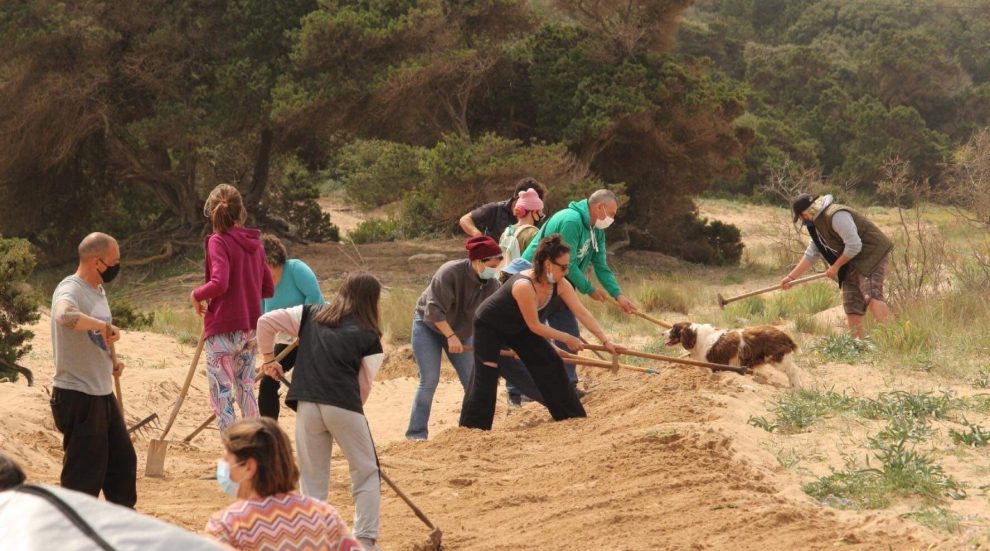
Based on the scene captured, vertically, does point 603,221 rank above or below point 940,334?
above

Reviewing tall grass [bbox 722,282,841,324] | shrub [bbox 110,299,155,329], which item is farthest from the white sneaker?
shrub [bbox 110,299,155,329]

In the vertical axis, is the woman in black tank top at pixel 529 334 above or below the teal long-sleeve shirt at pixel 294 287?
below

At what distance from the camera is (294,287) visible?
27.6 feet

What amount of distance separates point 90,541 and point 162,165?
25.1m

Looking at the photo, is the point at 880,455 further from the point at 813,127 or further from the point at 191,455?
the point at 813,127

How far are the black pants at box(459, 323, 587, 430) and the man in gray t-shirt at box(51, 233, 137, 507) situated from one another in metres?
2.98

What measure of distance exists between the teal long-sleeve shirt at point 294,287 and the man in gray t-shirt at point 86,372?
6.07 ft

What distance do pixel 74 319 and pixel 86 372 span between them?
35 cm

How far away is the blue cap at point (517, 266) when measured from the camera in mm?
9352

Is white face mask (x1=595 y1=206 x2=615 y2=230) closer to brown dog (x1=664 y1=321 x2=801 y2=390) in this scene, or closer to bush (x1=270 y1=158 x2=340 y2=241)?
brown dog (x1=664 y1=321 x2=801 y2=390)

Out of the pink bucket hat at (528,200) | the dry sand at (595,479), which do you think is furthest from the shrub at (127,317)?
the pink bucket hat at (528,200)

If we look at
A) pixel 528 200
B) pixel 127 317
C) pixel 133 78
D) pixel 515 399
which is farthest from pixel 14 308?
pixel 133 78

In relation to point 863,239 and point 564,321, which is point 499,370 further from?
point 863,239

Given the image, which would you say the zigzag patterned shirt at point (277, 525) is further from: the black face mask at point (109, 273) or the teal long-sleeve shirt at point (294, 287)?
the teal long-sleeve shirt at point (294, 287)
